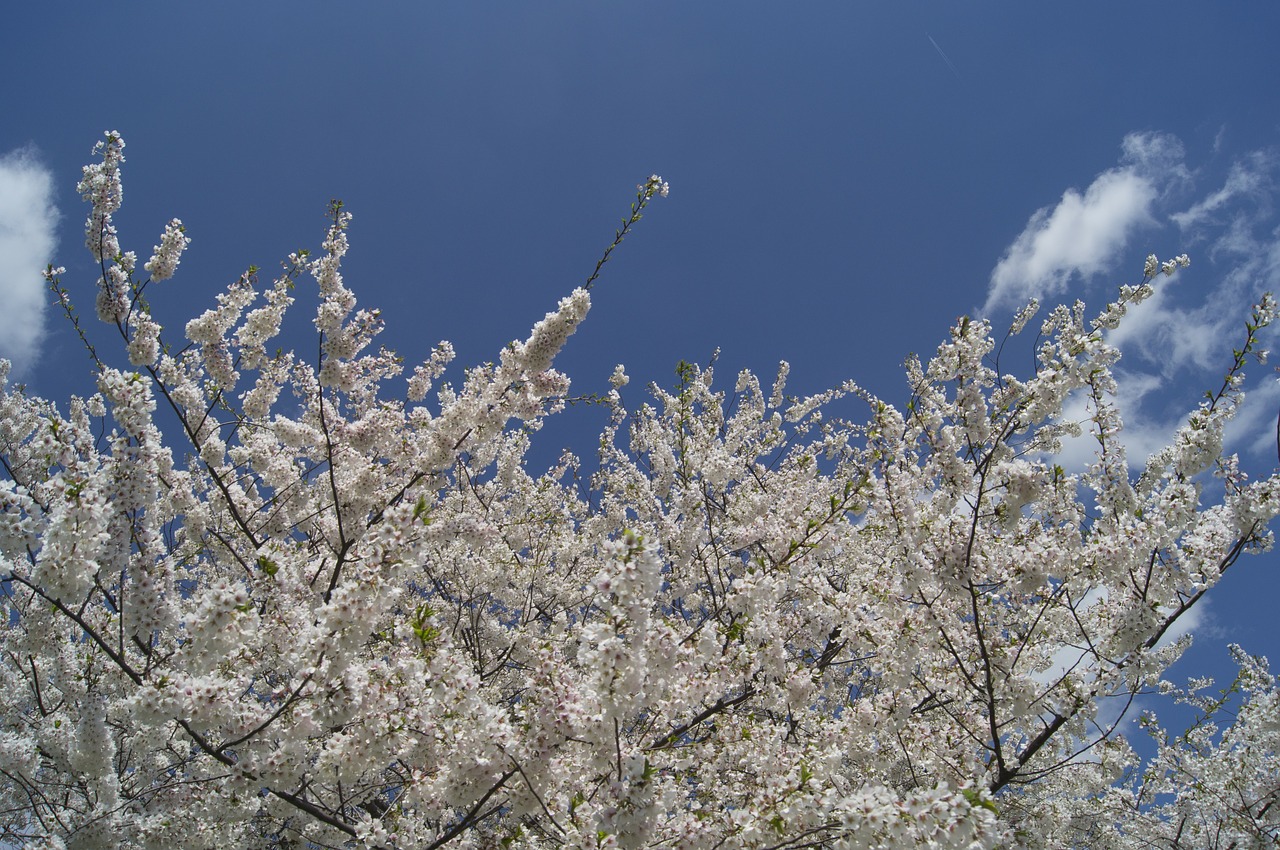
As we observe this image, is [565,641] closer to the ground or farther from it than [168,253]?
closer to the ground

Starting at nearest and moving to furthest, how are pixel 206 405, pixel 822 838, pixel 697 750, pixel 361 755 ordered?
pixel 822 838 → pixel 361 755 → pixel 697 750 → pixel 206 405

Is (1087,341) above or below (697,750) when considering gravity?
above

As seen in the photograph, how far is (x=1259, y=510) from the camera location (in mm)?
4270

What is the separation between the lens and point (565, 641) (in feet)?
23.7

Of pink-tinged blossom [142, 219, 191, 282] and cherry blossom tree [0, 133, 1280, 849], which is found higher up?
pink-tinged blossom [142, 219, 191, 282]

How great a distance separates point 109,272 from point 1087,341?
8094 millimetres

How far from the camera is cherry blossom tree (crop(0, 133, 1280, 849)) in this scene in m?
3.73

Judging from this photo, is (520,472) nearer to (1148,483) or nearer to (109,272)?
(109,272)

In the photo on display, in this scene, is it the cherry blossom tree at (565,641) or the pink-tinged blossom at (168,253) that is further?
the pink-tinged blossom at (168,253)

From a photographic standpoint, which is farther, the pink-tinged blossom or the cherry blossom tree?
the pink-tinged blossom

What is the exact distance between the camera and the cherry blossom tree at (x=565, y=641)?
12.3ft

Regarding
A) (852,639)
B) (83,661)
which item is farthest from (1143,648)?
(83,661)

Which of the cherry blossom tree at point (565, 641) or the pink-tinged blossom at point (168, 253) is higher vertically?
the pink-tinged blossom at point (168, 253)

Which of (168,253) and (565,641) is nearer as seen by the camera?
(168,253)
